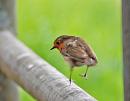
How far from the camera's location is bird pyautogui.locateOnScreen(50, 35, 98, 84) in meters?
1.52

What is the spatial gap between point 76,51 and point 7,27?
1.32 metres

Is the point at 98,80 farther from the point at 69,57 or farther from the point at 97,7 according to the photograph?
the point at 69,57

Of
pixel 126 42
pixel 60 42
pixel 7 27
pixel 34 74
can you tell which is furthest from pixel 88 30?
pixel 126 42

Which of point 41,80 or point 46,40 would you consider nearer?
point 41,80

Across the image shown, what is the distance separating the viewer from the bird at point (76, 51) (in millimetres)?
1522

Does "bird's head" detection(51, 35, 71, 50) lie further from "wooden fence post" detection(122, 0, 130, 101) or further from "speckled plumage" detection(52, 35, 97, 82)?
"wooden fence post" detection(122, 0, 130, 101)

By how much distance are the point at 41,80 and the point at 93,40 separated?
52.5 inches

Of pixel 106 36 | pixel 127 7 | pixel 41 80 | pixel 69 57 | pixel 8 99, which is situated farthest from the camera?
pixel 106 36

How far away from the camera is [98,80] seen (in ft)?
11.3

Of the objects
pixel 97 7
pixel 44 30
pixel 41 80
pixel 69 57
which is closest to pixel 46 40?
pixel 44 30

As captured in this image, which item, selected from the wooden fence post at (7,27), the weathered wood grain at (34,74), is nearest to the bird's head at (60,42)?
the weathered wood grain at (34,74)

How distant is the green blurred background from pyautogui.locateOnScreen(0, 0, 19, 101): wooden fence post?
21 cm

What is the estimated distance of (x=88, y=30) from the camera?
346cm

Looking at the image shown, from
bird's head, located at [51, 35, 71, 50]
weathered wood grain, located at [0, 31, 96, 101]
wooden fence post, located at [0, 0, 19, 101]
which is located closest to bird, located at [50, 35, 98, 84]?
bird's head, located at [51, 35, 71, 50]
